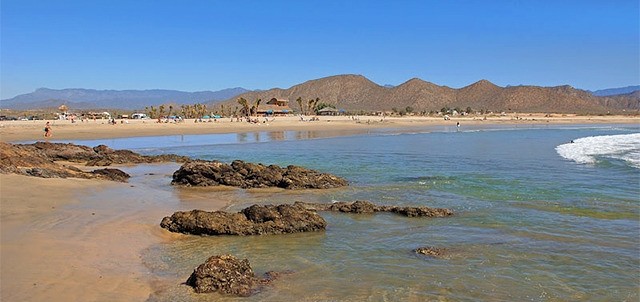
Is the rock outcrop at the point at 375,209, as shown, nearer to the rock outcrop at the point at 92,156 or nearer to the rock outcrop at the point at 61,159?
the rock outcrop at the point at 61,159

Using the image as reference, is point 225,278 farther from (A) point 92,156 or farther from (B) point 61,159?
(B) point 61,159

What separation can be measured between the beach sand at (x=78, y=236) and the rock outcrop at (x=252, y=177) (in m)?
1.34

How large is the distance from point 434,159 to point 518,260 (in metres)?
17.9

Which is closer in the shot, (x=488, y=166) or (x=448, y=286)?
(x=448, y=286)

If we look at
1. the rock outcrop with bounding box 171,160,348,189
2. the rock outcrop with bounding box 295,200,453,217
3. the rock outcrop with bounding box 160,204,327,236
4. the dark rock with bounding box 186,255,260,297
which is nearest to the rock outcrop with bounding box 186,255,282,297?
the dark rock with bounding box 186,255,260,297

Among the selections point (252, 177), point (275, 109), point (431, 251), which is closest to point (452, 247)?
point (431, 251)

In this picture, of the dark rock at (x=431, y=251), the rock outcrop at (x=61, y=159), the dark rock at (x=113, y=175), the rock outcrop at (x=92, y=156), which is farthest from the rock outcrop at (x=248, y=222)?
the rock outcrop at (x=92, y=156)

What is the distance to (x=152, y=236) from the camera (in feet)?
31.0

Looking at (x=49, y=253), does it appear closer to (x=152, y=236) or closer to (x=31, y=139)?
(x=152, y=236)

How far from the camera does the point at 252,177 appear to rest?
647 inches

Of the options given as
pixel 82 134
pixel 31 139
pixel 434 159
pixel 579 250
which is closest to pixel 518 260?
pixel 579 250

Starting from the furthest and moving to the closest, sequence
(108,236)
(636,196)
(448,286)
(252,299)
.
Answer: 1. (636,196)
2. (108,236)
3. (448,286)
4. (252,299)

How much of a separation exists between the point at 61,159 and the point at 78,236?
16.2 m

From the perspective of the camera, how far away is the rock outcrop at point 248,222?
9.84 meters
